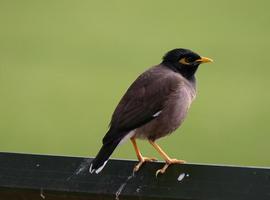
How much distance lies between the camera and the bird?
504 cm

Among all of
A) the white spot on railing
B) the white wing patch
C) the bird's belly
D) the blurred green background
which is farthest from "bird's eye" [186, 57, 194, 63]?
the blurred green background

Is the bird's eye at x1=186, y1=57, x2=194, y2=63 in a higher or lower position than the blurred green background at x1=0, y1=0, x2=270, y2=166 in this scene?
higher

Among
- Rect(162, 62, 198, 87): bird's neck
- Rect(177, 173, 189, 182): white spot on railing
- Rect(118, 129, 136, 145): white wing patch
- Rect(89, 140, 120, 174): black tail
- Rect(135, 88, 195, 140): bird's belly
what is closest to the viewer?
Rect(177, 173, 189, 182): white spot on railing

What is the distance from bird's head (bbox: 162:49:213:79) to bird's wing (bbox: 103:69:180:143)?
22cm

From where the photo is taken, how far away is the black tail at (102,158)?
4016 mm

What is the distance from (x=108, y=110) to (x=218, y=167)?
7.44 m

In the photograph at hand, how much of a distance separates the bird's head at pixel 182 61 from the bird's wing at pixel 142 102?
22 cm

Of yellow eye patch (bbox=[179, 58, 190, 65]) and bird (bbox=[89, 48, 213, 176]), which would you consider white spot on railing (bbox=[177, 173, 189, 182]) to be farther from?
yellow eye patch (bbox=[179, 58, 190, 65])

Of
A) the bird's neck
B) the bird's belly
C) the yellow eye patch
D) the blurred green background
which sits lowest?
the blurred green background

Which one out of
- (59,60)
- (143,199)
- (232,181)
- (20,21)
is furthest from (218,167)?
(20,21)

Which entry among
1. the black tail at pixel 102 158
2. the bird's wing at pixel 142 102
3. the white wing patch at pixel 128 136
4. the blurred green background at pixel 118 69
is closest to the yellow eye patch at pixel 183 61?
the bird's wing at pixel 142 102

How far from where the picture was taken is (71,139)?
10.5m

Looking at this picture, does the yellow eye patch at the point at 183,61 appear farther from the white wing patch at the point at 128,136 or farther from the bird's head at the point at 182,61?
the white wing patch at the point at 128,136

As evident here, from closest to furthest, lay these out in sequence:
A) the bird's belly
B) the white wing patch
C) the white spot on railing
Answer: the white spot on railing → the white wing patch → the bird's belly
